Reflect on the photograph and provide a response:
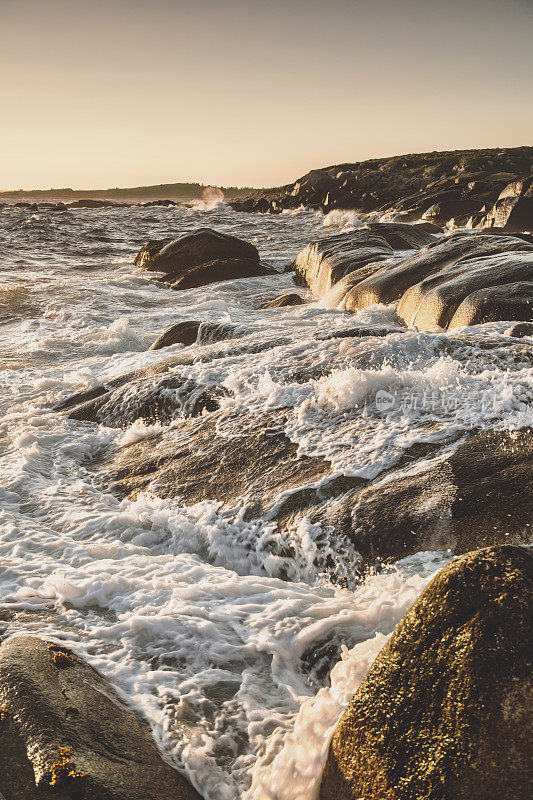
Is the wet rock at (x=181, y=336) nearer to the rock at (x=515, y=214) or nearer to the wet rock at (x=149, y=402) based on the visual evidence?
the wet rock at (x=149, y=402)

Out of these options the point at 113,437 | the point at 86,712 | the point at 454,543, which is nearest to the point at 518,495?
the point at 454,543

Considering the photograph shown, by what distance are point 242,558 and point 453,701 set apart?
2.33m

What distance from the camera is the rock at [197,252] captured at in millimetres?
18688

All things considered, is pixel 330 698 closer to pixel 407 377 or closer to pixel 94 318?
pixel 407 377

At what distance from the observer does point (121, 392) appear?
6.99m

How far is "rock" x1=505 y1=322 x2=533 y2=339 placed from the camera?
19.6 feet

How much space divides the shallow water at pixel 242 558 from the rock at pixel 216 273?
861 cm

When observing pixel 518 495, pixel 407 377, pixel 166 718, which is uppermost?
pixel 407 377

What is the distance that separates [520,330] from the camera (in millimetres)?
6020

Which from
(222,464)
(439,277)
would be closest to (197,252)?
(439,277)

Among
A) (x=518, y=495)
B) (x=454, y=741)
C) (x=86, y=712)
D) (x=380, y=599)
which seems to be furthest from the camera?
(x=518, y=495)

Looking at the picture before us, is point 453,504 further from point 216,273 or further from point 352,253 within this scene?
point 216,273

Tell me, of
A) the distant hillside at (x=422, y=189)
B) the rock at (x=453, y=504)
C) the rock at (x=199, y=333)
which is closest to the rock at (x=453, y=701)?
the rock at (x=453, y=504)

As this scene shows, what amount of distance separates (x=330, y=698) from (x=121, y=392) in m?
4.94
